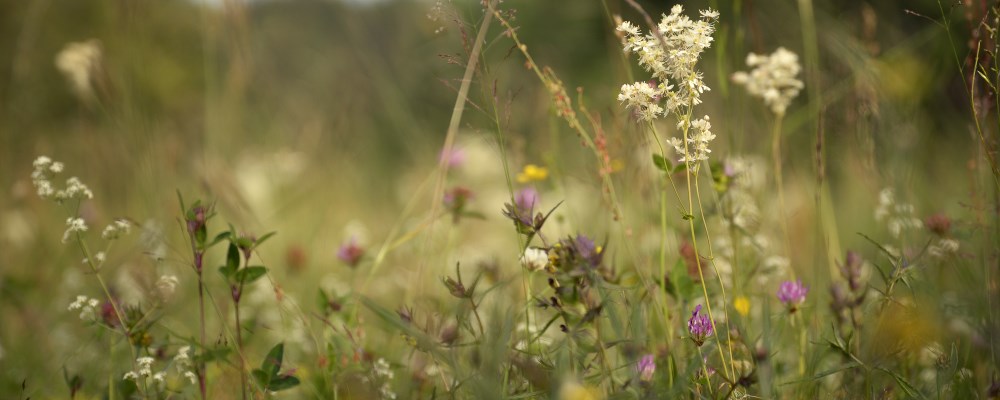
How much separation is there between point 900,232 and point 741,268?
291 mm

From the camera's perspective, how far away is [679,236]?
1.69m

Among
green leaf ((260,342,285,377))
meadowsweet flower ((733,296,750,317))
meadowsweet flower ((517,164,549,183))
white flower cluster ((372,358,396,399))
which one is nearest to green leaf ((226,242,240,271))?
green leaf ((260,342,285,377))

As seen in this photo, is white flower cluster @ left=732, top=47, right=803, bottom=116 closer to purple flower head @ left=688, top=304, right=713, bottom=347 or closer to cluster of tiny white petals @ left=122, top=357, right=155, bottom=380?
purple flower head @ left=688, top=304, right=713, bottom=347

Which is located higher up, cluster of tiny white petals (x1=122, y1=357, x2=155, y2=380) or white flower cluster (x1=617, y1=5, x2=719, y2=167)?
white flower cluster (x1=617, y1=5, x2=719, y2=167)

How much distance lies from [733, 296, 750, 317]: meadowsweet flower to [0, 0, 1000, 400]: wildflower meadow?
0.03ft

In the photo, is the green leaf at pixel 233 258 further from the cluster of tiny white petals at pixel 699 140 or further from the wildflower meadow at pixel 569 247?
the cluster of tiny white petals at pixel 699 140

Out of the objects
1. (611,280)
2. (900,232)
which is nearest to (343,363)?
(611,280)

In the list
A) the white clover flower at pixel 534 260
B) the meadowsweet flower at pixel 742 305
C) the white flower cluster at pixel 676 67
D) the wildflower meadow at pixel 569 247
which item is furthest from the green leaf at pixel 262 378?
the meadowsweet flower at pixel 742 305

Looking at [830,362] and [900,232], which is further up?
[900,232]

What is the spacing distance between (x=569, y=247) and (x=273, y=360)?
454 mm

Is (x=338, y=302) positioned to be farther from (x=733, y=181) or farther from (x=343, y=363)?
(x=733, y=181)

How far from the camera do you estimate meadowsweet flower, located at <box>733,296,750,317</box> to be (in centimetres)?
131

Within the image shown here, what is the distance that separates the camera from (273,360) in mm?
1076

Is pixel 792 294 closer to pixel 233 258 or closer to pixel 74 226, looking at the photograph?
pixel 233 258
